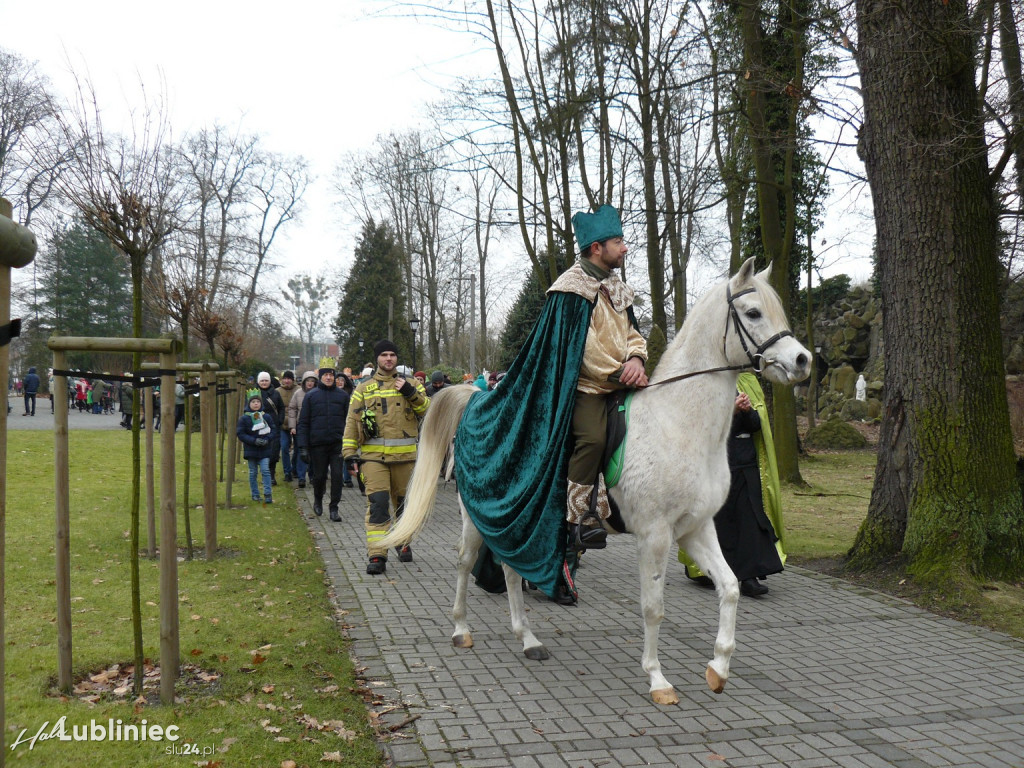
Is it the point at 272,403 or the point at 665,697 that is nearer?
the point at 665,697

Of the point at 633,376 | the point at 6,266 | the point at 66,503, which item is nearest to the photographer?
the point at 6,266

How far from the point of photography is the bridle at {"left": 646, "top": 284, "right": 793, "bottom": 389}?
4.80 metres

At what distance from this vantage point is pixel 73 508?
1176 cm

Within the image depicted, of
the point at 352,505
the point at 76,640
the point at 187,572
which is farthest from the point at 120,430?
the point at 76,640

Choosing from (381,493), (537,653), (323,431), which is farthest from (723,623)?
(323,431)

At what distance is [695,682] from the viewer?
5285mm

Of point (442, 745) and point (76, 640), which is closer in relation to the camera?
point (442, 745)

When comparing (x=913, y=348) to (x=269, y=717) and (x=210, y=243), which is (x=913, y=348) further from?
(x=210, y=243)

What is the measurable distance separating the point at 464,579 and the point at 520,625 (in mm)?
534

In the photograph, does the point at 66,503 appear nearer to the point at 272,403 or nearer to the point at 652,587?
the point at 652,587

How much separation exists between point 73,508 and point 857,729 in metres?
10.8

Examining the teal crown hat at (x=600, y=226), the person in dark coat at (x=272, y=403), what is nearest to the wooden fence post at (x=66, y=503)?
the teal crown hat at (x=600, y=226)

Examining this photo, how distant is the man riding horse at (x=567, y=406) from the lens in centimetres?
527

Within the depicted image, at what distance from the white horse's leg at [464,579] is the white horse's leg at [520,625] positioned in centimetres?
34
